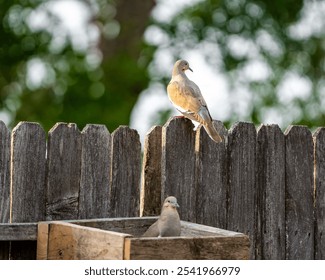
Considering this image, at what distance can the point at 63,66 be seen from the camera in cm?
1772

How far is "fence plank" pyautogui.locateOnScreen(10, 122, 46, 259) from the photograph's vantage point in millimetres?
6363

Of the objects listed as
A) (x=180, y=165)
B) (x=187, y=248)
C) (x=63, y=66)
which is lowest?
(x=187, y=248)

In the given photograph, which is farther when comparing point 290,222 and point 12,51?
point 12,51

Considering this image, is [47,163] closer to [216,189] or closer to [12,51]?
[216,189]

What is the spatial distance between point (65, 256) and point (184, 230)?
0.75 meters

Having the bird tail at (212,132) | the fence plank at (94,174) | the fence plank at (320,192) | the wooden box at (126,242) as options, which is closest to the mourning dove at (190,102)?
the bird tail at (212,132)

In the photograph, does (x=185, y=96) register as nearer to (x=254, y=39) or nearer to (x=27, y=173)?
(x=27, y=173)

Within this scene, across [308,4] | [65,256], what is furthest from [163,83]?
[65,256]

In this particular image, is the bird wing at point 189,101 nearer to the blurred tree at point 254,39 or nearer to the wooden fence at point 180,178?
the wooden fence at point 180,178

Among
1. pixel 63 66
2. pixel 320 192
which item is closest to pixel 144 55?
pixel 63 66

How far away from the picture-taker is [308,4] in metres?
18.9

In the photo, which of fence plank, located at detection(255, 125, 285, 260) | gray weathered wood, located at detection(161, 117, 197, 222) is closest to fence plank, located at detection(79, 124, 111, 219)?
gray weathered wood, located at detection(161, 117, 197, 222)

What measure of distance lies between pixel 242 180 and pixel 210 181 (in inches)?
9.7

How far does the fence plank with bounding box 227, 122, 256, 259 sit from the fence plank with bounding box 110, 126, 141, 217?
65 centimetres
